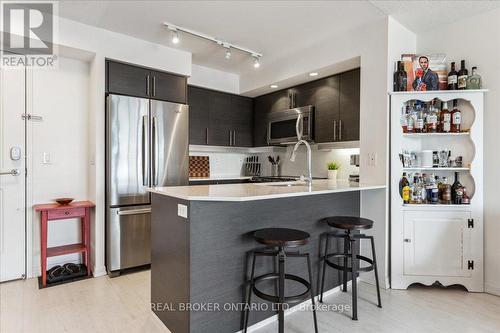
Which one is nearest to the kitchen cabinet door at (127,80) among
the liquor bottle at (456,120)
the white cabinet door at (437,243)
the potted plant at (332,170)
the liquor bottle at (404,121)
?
the potted plant at (332,170)

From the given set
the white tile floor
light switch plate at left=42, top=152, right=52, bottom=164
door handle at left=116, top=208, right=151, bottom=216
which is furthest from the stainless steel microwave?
Answer: light switch plate at left=42, top=152, right=52, bottom=164

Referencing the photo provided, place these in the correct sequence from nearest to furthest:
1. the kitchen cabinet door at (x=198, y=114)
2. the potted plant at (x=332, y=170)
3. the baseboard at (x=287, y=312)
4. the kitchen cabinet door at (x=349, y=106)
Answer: the baseboard at (x=287, y=312) → the kitchen cabinet door at (x=349, y=106) → the potted plant at (x=332, y=170) → the kitchen cabinet door at (x=198, y=114)

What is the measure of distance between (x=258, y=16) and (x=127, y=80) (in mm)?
1613

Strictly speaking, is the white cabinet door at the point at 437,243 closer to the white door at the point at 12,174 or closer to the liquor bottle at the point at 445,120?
the liquor bottle at the point at 445,120

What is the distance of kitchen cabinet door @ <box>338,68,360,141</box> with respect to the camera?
3.23 meters

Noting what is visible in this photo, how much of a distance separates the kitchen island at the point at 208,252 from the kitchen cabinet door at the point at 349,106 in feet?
4.01

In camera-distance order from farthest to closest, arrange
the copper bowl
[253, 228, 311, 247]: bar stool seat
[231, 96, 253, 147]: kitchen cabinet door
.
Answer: [231, 96, 253, 147]: kitchen cabinet door → the copper bowl → [253, 228, 311, 247]: bar stool seat

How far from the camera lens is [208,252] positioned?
181 centimetres

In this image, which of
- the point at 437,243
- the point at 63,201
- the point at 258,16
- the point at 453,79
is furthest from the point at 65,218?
the point at 453,79

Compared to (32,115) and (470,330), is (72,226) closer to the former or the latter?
(32,115)

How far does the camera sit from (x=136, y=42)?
3.25m

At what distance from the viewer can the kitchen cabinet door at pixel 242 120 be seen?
4570mm

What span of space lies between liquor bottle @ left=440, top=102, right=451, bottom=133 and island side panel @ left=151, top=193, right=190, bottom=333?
256 centimetres

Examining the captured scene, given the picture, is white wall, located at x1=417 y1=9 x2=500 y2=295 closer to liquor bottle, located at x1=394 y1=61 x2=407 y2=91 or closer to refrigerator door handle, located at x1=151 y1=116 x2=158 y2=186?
liquor bottle, located at x1=394 y1=61 x2=407 y2=91
